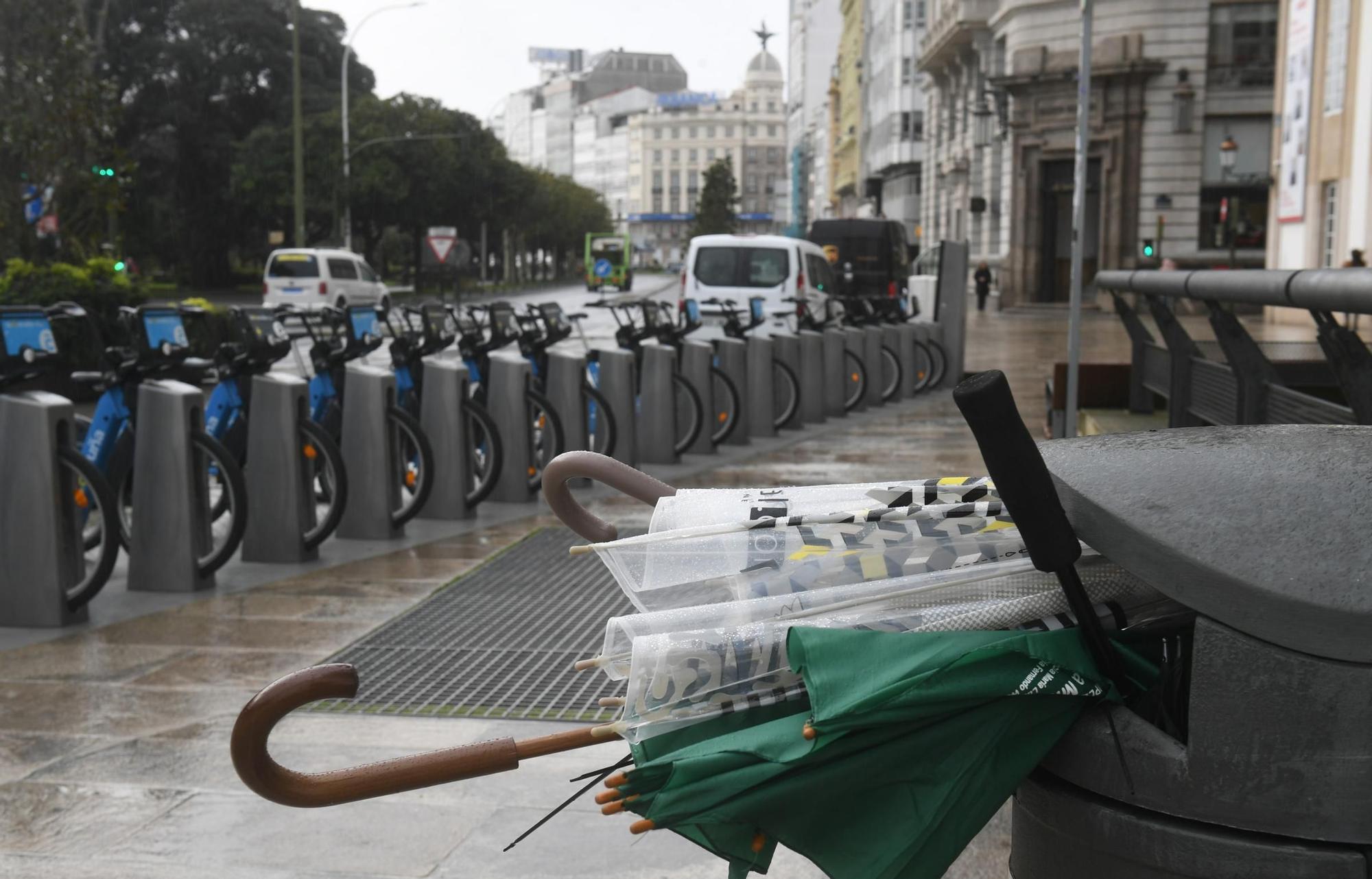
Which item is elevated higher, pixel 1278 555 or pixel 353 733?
pixel 1278 555

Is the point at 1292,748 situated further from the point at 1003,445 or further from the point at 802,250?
the point at 802,250

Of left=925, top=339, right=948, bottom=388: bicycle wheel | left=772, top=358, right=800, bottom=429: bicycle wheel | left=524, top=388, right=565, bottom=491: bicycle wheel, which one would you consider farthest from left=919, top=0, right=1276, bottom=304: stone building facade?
left=524, top=388, right=565, bottom=491: bicycle wheel

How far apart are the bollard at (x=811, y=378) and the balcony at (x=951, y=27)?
3745 cm

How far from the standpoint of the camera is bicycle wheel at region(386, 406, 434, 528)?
816 centimetres

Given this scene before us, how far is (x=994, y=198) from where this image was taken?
49.4 meters

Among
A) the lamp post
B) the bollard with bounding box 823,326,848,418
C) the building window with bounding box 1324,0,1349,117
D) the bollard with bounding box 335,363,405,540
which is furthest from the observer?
the lamp post

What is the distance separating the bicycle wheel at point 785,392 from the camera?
44.7 feet

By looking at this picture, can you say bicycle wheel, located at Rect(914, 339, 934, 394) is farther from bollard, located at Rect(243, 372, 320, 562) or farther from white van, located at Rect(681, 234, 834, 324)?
bollard, located at Rect(243, 372, 320, 562)

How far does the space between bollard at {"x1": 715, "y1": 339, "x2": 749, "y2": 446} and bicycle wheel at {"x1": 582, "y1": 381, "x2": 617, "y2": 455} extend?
209 cm

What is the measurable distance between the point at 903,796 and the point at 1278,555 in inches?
16.8

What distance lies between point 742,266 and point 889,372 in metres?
2.60

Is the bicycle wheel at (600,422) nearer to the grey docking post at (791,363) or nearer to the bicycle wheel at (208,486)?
the grey docking post at (791,363)

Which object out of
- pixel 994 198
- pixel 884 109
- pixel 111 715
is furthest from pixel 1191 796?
pixel 884 109

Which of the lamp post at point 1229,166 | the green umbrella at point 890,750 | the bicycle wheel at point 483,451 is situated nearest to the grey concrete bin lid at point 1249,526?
the green umbrella at point 890,750
